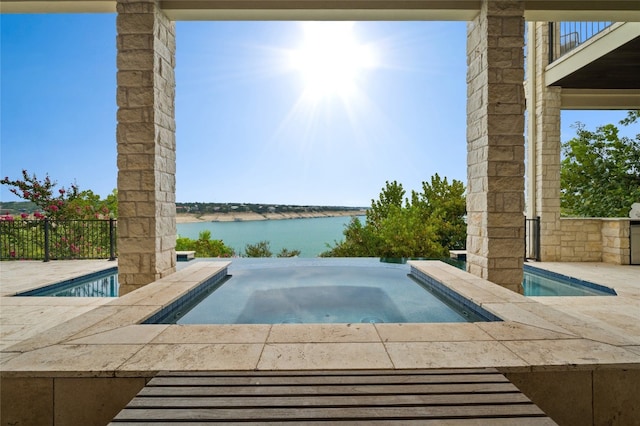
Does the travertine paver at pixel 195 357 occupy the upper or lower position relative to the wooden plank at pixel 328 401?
upper

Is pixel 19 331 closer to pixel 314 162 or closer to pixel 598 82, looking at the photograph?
pixel 598 82

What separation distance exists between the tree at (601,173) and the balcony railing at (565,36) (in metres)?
7.46

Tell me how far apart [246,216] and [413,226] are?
863cm

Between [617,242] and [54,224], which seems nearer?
[617,242]

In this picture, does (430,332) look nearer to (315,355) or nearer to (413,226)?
(315,355)

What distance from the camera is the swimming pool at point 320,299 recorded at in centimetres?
326

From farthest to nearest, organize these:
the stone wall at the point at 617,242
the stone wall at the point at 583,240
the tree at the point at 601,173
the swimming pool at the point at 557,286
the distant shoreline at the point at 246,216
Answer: the distant shoreline at the point at 246,216 → the tree at the point at 601,173 → the stone wall at the point at 583,240 → the stone wall at the point at 617,242 → the swimming pool at the point at 557,286

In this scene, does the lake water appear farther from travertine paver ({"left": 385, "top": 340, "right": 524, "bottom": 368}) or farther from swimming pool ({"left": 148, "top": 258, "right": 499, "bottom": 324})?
travertine paver ({"left": 385, "top": 340, "right": 524, "bottom": 368})

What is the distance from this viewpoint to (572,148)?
43.9 ft

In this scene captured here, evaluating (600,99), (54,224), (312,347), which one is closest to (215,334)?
(312,347)

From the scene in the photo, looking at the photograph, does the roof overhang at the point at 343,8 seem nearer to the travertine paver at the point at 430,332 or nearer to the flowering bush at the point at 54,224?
the travertine paver at the point at 430,332

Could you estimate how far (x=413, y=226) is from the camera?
9172 mm

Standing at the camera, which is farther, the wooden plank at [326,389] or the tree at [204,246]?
the tree at [204,246]

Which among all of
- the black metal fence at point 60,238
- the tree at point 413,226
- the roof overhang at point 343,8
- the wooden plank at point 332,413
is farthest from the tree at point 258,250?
the wooden plank at point 332,413
